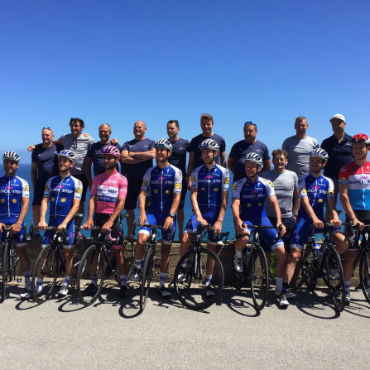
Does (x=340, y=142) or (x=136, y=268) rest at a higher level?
(x=340, y=142)

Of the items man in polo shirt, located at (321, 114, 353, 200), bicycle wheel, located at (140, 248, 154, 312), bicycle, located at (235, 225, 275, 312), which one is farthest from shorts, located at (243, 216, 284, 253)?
man in polo shirt, located at (321, 114, 353, 200)

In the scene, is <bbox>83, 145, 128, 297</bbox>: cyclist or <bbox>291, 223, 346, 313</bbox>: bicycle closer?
<bbox>291, 223, 346, 313</bbox>: bicycle

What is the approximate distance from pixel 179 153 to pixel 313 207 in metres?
3.14

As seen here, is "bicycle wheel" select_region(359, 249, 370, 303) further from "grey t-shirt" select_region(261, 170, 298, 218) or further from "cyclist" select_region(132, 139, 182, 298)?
"cyclist" select_region(132, 139, 182, 298)

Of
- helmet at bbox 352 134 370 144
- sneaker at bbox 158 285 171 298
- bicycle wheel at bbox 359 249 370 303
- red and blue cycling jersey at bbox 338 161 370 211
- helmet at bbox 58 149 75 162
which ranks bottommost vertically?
sneaker at bbox 158 285 171 298

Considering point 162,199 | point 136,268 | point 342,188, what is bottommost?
point 136,268

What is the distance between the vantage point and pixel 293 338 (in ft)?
14.0

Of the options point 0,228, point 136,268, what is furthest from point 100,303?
point 0,228

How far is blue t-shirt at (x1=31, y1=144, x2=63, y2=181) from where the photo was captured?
273 inches

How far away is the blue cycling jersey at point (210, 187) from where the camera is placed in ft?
19.1

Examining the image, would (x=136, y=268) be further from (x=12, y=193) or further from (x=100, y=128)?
(x=100, y=128)

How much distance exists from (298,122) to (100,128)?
4.67 metres

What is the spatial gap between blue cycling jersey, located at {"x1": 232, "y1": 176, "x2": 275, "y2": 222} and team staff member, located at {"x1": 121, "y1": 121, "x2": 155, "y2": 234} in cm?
239

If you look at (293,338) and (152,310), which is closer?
(293,338)
